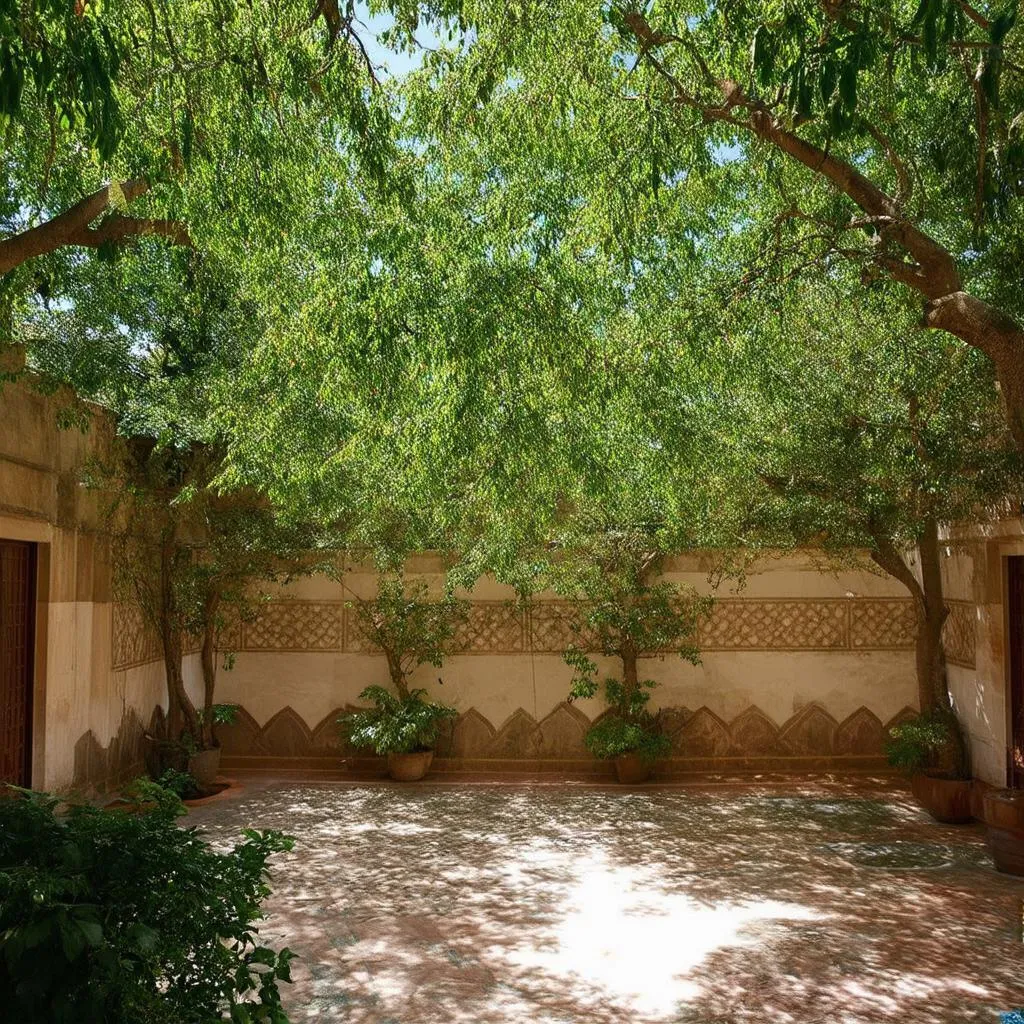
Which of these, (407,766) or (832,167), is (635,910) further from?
(407,766)

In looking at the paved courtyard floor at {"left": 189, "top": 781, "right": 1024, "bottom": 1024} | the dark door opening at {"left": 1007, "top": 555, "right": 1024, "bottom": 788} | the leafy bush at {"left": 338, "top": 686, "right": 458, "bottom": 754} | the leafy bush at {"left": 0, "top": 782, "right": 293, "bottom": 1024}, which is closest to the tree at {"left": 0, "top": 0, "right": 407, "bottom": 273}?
the leafy bush at {"left": 0, "top": 782, "right": 293, "bottom": 1024}

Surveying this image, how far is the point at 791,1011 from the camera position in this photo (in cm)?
389

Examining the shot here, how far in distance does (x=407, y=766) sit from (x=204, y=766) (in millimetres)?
1606

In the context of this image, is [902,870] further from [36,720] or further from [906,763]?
[36,720]

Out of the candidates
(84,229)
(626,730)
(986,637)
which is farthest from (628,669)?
(84,229)

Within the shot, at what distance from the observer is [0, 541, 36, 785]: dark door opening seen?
6.03 meters

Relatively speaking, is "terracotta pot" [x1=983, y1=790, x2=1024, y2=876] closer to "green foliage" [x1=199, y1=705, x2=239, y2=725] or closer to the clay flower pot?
the clay flower pot

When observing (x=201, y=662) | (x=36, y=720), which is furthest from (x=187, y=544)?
(x=36, y=720)

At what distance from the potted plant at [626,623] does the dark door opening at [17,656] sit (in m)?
3.73

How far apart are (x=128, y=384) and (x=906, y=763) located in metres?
5.74

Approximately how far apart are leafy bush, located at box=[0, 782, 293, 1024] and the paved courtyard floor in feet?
3.45

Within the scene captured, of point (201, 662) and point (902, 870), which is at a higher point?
point (201, 662)

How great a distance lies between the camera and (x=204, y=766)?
793cm

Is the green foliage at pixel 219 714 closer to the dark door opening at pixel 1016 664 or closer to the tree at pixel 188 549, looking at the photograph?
the tree at pixel 188 549
